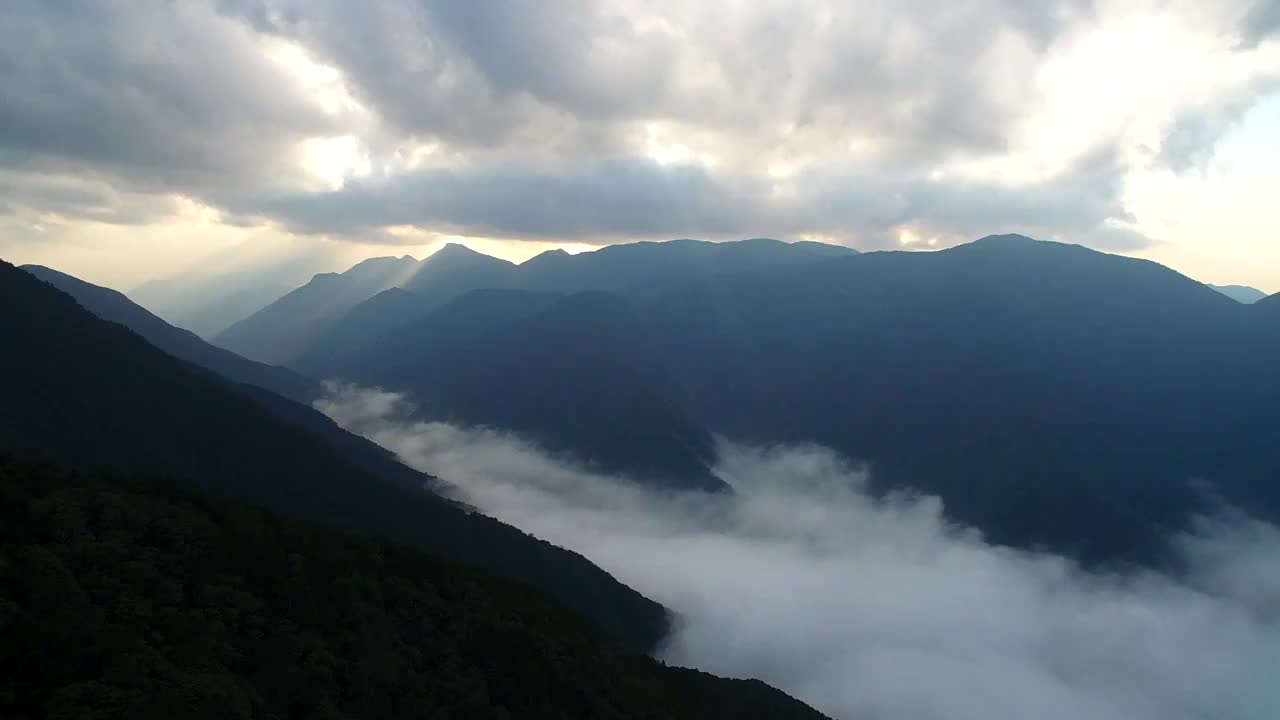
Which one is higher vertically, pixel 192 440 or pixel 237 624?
pixel 237 624

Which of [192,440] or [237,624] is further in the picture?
[192,440]

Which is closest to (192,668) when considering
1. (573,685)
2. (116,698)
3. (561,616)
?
(116,698)

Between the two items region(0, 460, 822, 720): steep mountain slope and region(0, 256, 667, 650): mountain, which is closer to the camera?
region(0, 460, 822, 720): steep mountain slope

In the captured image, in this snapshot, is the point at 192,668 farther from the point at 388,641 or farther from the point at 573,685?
the point at 573,685

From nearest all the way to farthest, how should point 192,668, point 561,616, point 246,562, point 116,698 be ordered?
point 116,698 → point 192,668 → point 246,562 → point 561,616
